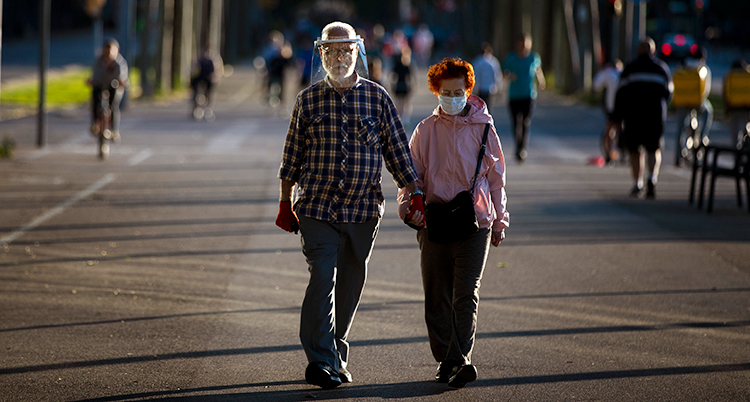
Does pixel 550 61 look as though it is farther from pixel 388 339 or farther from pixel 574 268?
pixel 388 339

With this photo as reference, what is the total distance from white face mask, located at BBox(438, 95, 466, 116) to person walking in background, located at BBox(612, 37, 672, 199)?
830 cm

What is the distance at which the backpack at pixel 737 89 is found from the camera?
52.1 ft

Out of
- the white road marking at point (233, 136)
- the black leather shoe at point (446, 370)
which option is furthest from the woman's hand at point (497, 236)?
the white road marking at point (233, 136)

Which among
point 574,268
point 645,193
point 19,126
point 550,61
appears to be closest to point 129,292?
point 574,268

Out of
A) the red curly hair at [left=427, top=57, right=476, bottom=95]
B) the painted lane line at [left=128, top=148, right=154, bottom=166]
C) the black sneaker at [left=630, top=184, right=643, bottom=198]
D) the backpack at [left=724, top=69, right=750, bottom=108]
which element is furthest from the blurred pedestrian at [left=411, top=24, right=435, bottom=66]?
the red curly hair at [left=427, top=57, right=476, bottom=95]

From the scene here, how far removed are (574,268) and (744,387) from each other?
136 inches

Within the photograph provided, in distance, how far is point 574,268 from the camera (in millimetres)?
8984

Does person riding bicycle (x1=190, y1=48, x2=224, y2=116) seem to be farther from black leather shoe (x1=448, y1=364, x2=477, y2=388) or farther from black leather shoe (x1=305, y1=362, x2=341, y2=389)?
black leather shoe (x1=448, y1=364, x2=477, y2=388)

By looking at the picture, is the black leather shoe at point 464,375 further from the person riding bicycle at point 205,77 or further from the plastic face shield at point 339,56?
the person riding bicycle at point 205,77

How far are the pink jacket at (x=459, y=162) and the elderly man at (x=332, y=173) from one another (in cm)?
→ 20

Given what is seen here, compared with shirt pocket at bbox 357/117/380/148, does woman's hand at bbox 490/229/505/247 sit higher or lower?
lower

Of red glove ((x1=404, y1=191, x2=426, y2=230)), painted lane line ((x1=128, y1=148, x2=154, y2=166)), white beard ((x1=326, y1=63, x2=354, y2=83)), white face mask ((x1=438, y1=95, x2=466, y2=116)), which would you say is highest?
white beard ((x1=326, y1=63, x2=354, y2=83))

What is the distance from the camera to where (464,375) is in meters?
5.43

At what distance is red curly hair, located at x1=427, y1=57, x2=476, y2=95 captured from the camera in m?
5.62
